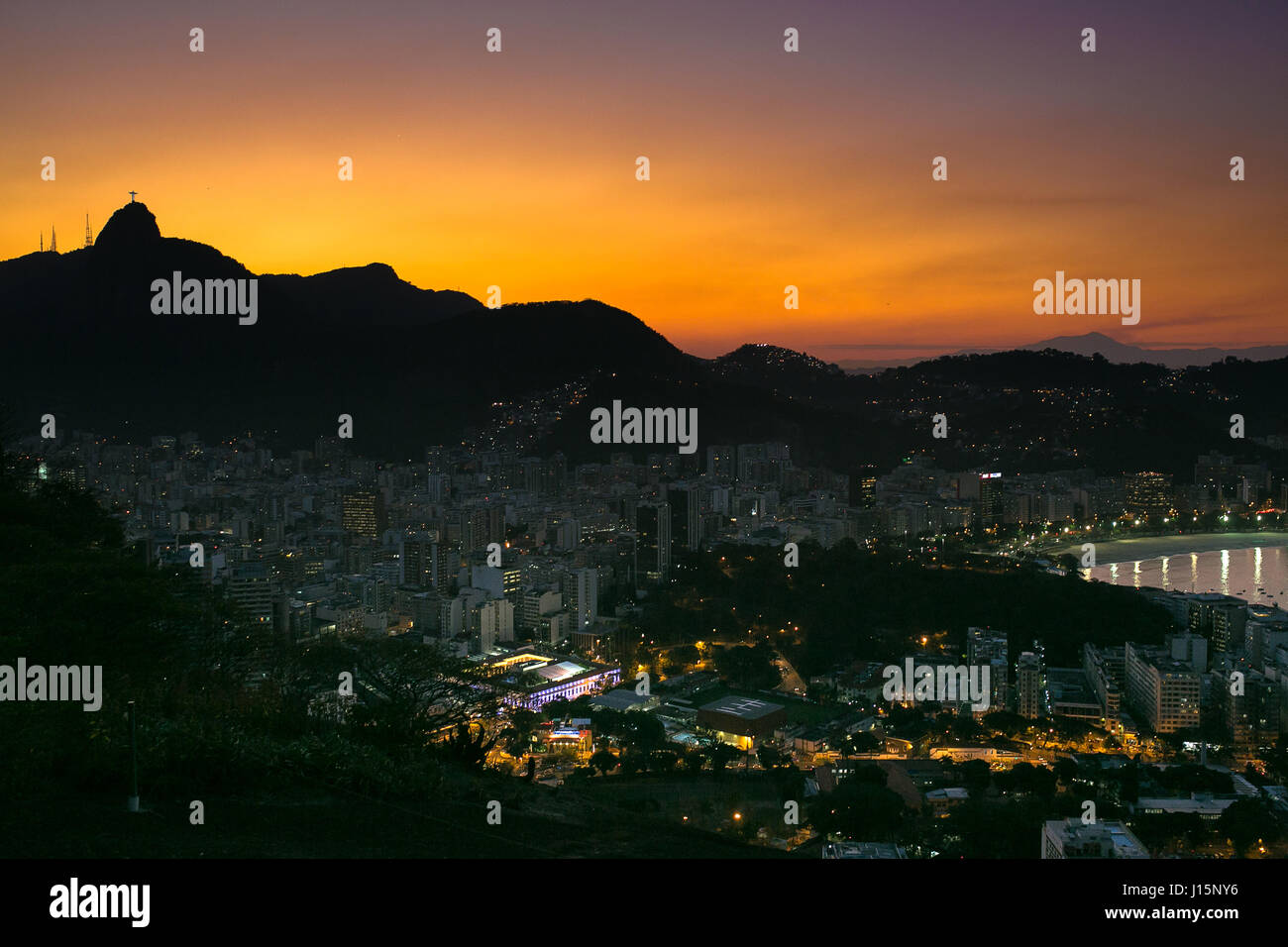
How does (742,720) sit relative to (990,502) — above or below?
below

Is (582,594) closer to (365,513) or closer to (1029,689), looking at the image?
(1029,689)

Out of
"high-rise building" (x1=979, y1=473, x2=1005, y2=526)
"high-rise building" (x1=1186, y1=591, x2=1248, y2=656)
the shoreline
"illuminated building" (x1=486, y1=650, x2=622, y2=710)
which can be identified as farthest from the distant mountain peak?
"high-rise building" (x1=1186, y1=591, x2=1248, y2=656)

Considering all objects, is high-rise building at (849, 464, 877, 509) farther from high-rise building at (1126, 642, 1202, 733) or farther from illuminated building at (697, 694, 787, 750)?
illuminated building at (697, 694, 787, 750)

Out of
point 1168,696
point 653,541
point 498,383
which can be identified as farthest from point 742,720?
point 498,383

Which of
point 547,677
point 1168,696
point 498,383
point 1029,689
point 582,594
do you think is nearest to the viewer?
point 1168,696

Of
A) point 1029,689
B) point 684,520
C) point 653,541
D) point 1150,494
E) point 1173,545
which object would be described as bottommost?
point 1029,689
